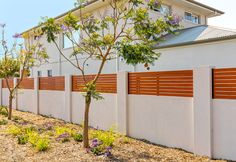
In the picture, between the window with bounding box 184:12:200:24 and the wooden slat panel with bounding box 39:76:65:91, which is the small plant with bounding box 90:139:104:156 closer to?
the wooden slat panel with bounding box 39:76:65:91

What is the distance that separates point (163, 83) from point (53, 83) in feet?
23.3

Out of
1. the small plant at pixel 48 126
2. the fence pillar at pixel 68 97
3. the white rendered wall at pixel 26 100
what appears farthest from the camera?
the white rendered wall at pixel 26 100

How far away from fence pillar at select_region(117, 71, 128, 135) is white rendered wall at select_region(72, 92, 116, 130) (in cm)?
37

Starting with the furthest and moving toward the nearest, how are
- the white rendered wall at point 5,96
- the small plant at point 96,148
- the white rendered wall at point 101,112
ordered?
1. the white rendered wall at point 5,96
2. the white rendered wall at point 101,112
3. the small plant at point 96,148

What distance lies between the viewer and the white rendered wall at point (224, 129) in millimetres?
6141

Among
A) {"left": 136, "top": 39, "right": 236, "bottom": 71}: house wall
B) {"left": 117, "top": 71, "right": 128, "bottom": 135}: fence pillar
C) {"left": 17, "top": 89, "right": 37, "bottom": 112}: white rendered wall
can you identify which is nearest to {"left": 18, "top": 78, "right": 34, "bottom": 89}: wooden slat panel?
{"left": 17, "top": 89, "right": 37, "bottom": 112}: white rendered wall

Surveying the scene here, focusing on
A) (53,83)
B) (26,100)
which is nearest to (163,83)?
(53,83)

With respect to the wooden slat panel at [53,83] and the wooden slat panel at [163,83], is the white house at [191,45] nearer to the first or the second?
the wooden slat panel at [53,83]

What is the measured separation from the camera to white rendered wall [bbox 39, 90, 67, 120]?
1267cm

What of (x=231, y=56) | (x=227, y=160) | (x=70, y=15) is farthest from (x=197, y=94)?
(x=231, y=56)

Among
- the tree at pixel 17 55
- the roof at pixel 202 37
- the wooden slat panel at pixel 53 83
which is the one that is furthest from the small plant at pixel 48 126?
the roof at pixel 202 37

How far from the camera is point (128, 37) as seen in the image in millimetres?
7488

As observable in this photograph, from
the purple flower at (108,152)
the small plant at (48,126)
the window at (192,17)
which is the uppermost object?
the window at (192,17)

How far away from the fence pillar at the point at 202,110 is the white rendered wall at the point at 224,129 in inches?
5.0
